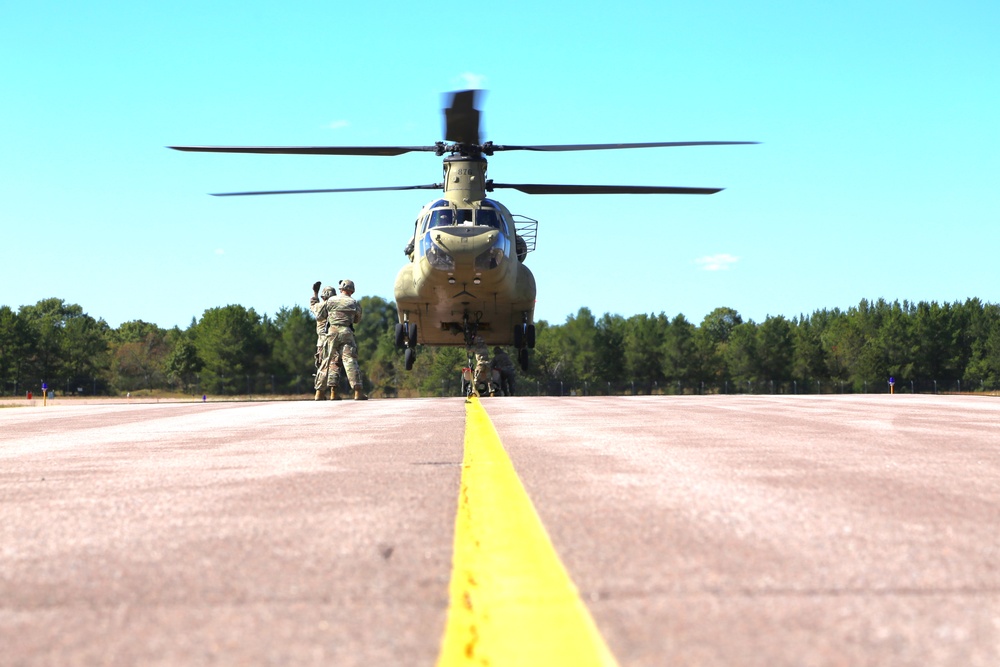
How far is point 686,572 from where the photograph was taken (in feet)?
8.66

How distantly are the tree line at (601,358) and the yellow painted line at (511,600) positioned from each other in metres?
103

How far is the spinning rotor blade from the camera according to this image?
82.7 ft

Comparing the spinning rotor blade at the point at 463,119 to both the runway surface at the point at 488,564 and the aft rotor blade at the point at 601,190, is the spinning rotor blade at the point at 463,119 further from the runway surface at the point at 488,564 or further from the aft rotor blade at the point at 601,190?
the runway surface at the point at 488,564

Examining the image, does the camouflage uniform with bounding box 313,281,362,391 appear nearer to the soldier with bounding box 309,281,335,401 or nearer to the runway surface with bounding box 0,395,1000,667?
the soldier with bounding box 309,281,335,401

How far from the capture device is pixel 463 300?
1023 inches

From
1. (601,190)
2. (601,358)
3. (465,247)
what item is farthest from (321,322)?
(601,358)

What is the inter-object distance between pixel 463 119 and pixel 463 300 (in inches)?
182

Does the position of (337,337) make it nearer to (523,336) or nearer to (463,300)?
(463,300)

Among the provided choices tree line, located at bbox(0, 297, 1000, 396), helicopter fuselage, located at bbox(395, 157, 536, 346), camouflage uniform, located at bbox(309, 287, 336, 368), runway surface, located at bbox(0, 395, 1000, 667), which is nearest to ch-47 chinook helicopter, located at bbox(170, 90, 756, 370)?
helicopter fuselage, located at bbox(395, 157, 536, 346)

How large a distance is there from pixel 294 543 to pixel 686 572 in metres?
1.22

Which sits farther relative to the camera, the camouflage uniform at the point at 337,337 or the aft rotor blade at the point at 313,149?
the aft rotor blade at the point at 313,149

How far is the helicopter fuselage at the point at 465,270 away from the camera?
78.5ft

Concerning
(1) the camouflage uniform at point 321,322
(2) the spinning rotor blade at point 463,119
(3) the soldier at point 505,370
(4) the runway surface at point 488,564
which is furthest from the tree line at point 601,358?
(4) the runway surface at point 488,564

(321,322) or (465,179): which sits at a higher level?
(465,179)
